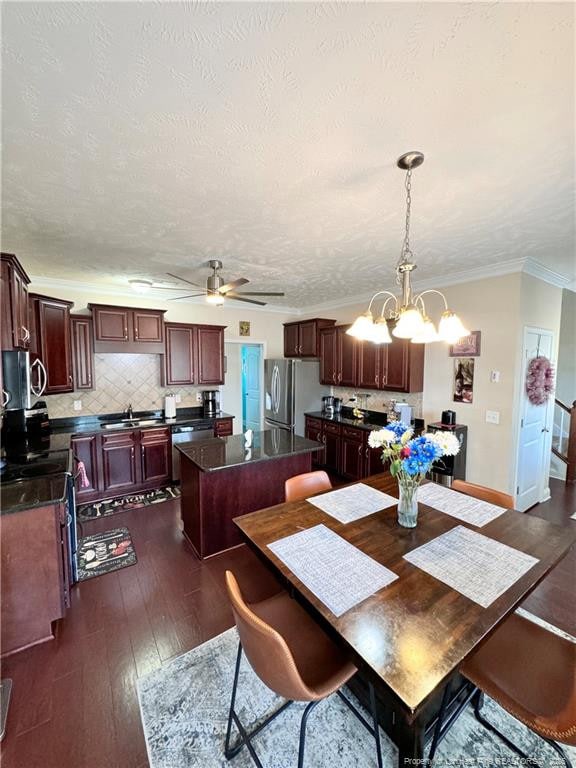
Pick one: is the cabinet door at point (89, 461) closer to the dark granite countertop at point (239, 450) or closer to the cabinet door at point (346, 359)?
the dark granite countertop at point (239, 450)

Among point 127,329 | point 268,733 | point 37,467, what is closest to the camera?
point 268,733

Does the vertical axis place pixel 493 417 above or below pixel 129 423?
above

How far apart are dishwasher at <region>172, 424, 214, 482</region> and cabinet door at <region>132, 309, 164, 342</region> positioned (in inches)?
51.9

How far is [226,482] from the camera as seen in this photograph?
109 inches

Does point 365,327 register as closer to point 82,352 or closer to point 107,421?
point 82,352

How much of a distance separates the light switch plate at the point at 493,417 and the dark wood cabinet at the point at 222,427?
3.48 m

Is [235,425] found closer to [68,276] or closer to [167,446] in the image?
[167,446]

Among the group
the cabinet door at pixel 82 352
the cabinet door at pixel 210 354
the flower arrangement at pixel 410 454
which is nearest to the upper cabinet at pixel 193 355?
the cabinet door at pixel 210 354

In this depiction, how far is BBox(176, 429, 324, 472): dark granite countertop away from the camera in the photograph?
8.59 ft

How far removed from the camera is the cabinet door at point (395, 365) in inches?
160

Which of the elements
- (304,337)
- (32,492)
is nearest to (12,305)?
(32,492)

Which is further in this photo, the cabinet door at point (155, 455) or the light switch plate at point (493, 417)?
the cabinet door at point (155, 455)

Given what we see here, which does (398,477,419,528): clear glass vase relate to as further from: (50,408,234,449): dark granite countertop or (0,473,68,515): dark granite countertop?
(50,408,234,449): dark granite countertop

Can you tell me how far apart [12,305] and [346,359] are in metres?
3.96
